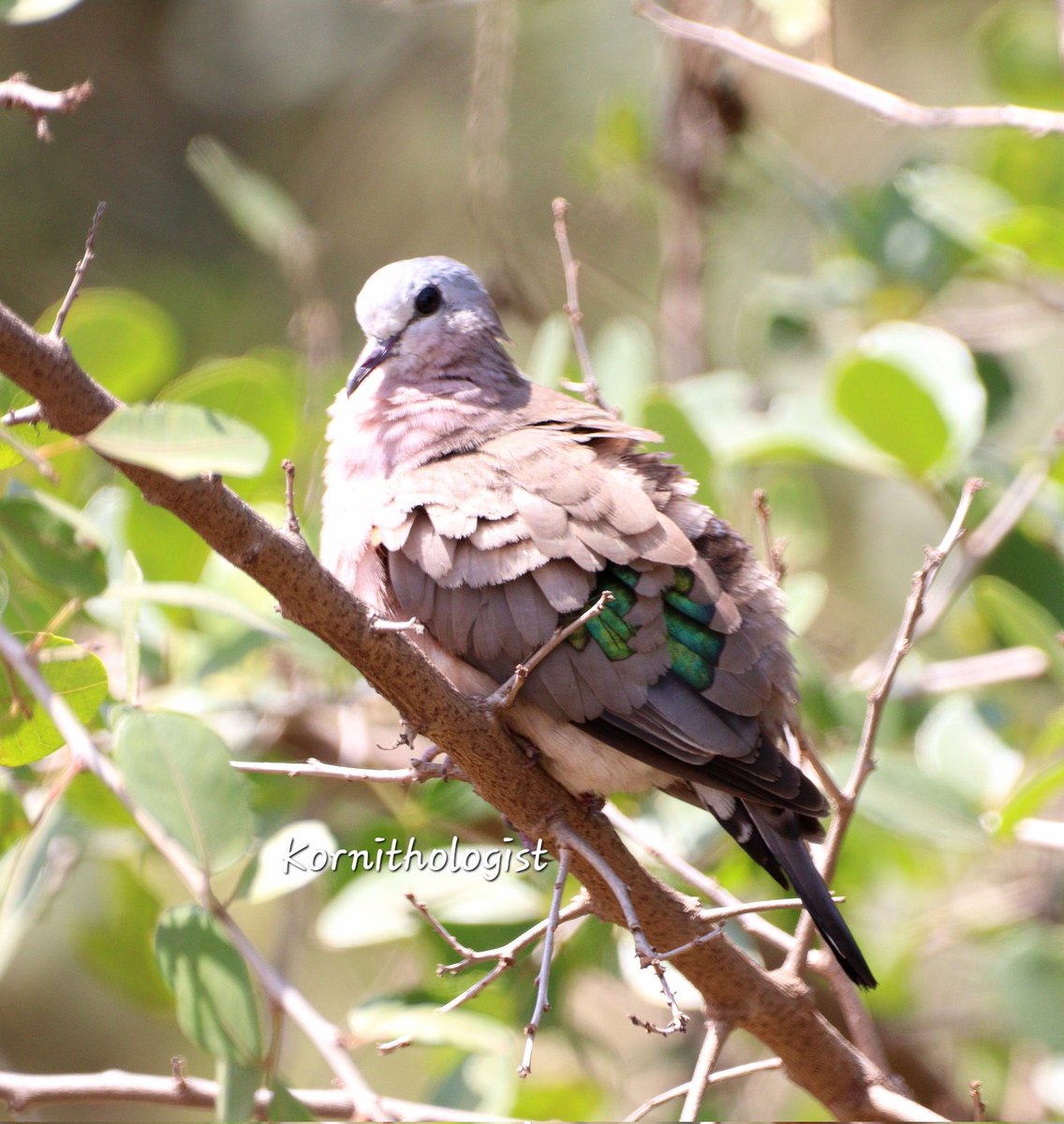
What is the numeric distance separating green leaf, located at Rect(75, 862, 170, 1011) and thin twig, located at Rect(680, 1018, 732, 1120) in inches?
63.8

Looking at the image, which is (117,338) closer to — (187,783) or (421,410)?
(421,410)

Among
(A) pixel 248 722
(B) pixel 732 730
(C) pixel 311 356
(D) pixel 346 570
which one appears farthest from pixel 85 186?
(B) pixel 732 730

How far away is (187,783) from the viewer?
204 cm

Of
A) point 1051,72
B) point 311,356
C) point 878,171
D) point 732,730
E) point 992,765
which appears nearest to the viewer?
point 732,730

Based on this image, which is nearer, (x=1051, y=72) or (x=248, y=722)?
(x=248, y=722)

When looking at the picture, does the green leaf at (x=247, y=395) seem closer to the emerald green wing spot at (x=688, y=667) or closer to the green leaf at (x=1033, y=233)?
the emerald green wing spot at (x=688, y=667)

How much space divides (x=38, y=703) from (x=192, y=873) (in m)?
0.38

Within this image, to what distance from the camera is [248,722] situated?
10.4ft

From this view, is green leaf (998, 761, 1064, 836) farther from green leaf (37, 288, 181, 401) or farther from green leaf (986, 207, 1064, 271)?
green leaf (37, 288, 181, 401)

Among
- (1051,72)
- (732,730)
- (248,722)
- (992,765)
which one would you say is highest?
(1051,72)

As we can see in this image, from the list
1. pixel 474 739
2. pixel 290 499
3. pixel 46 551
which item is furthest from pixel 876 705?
pixel 46 551

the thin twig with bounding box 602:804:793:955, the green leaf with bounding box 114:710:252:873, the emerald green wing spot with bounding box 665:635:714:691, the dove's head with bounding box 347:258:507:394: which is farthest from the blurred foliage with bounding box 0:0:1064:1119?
the emerald green wing spot with bounding box 665:635:714:691

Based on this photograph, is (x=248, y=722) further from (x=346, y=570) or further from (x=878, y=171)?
(x=878, y=171)

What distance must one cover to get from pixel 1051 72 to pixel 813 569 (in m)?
2.11
